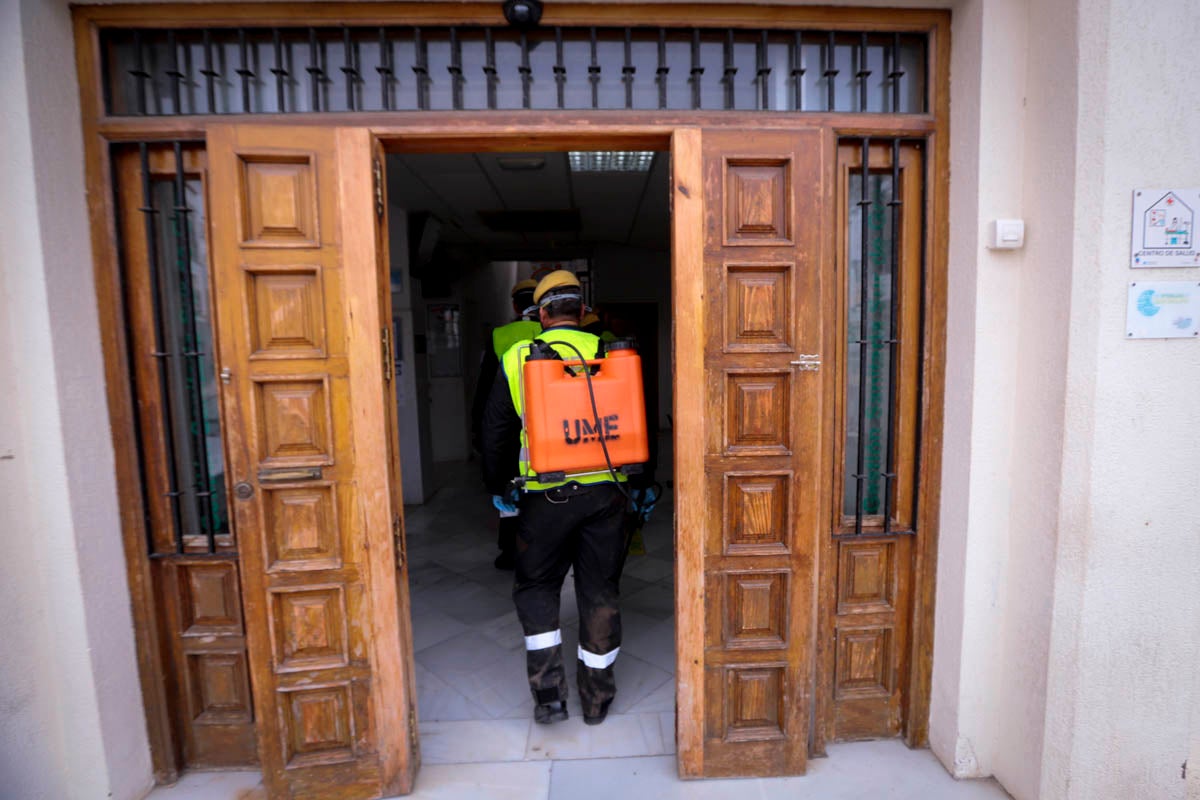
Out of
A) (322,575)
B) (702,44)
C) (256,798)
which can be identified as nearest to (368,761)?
(256,798)

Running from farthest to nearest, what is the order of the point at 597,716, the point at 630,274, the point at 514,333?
the point at 630,274
the point at 514,333
the point at 597,716

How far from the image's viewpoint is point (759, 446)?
223 centimetres

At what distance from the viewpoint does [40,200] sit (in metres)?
1.92

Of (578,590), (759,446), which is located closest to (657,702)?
→ (578,590)

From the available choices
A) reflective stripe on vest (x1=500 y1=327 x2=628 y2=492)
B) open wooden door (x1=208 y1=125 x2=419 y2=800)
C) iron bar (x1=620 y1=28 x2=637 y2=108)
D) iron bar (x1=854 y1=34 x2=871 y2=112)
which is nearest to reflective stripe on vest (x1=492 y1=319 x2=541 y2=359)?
reflective stripe on vest (x1=500 y1=327 x2=628 y2=492)

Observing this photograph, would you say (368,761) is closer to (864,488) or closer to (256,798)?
(256,798)

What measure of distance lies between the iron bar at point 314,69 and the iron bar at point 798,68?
1868 mm

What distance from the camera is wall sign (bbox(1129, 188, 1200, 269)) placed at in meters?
1.84

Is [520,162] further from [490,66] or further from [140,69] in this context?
[140,69]

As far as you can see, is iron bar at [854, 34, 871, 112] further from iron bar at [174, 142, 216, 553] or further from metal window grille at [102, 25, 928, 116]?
iron bar at [174, 142, 216, 553]

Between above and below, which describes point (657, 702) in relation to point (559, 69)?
below

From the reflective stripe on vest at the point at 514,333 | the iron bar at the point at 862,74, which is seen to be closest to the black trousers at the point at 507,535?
the reflective stripe on vest at the point at 514,333

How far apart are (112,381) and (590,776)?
2.48 m

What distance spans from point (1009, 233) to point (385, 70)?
242 centimetres
